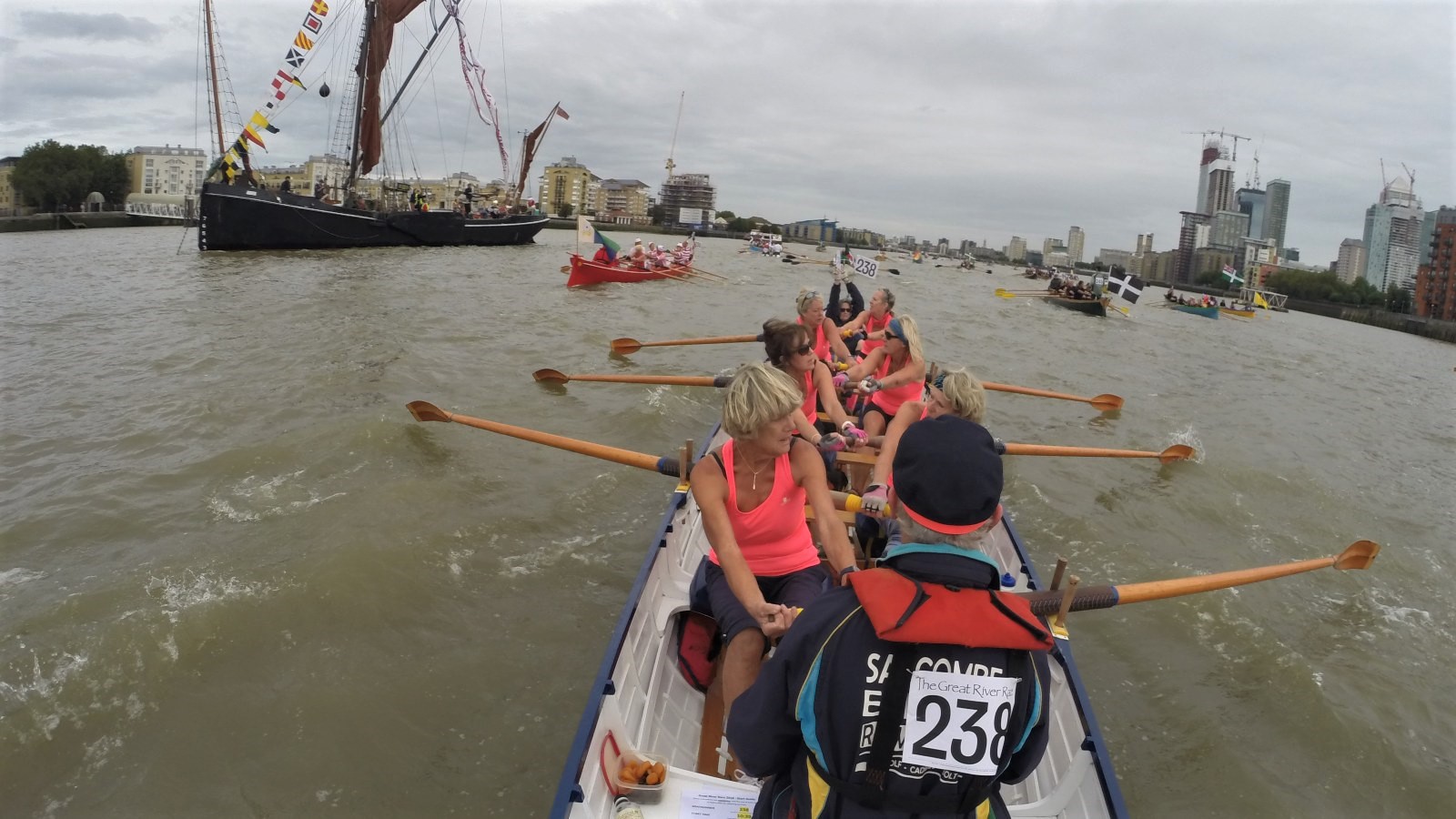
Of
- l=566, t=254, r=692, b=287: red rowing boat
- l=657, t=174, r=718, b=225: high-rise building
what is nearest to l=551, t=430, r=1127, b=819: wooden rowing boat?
l=566, t=254, r=692, b=287: red rowing boat

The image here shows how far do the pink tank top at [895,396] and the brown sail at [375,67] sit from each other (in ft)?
135

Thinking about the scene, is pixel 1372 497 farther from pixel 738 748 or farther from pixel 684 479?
pixel 738 748

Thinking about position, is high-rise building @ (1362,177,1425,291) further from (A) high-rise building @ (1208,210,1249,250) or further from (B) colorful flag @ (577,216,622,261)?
(B) colorful flag @ (577,216,622,261)

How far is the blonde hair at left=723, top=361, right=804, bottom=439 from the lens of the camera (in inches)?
123

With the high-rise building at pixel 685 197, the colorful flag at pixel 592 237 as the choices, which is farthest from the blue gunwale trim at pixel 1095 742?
the high-rise building at pixel 685 197

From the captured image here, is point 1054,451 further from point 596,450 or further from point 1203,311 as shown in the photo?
point 1203,311

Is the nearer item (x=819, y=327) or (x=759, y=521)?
(x=759, y=521)

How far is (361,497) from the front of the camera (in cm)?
769

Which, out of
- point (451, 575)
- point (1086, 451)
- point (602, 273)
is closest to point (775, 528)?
point (451, 575)

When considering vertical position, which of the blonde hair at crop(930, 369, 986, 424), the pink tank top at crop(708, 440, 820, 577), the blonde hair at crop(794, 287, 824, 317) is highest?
the blonde hair at crop(794, 287, 824, 317)

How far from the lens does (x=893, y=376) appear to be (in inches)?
272

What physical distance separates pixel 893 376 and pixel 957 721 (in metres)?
5.45

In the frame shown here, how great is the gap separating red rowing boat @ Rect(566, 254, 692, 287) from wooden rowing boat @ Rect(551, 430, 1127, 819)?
74.3 ft

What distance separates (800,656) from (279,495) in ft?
24.9
